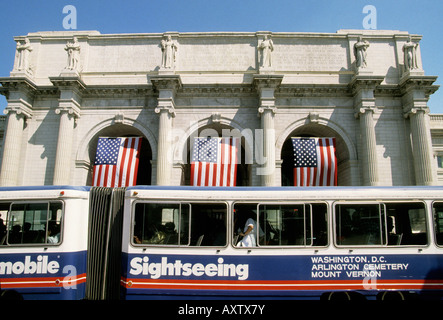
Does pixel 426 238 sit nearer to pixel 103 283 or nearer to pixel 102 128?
pixel 103 283

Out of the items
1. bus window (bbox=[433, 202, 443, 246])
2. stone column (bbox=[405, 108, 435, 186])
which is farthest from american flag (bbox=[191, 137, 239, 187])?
bus window (bbox=[433, 202, 443, 246])

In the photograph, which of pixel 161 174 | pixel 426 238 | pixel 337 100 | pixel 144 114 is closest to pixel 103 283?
pixel 426 238

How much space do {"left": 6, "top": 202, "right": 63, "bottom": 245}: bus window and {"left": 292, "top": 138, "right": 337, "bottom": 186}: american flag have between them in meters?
14.9

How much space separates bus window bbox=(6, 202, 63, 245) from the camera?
764 cm

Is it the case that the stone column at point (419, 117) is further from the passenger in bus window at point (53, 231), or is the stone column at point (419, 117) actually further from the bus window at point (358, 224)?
the passenger in bus window at point (53, 231)

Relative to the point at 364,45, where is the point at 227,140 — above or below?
below

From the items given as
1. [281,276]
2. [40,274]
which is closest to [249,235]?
[281,276]

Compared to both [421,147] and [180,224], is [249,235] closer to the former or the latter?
[180,224]

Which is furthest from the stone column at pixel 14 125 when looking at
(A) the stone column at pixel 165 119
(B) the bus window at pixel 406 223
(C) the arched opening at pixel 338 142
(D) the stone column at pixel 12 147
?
(B) the bus window at pixel 406 223

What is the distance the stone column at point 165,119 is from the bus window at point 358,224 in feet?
45.1

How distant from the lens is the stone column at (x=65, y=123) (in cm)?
2023

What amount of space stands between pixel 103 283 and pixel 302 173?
14647mm

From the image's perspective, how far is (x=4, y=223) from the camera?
765 centimetres

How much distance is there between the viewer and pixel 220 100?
71.2ft
